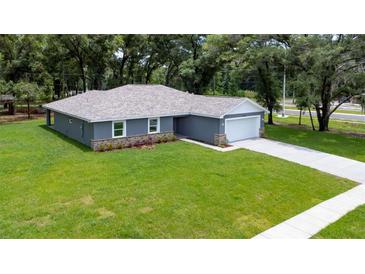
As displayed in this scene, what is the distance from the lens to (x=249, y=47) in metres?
24.6

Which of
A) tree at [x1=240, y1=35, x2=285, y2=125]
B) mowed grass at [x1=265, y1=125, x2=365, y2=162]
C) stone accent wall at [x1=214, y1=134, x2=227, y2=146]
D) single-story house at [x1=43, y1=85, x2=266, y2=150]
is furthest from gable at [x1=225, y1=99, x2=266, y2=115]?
tree at [x1=240, y1=35, x2=285, y2=125]

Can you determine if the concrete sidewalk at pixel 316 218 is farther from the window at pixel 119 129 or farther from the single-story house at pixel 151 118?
the window at pixel 119 129

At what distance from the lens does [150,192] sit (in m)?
10.4

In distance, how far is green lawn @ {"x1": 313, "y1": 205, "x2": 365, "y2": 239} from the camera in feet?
25.2

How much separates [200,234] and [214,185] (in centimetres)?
367

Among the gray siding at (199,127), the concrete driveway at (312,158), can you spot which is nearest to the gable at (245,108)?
the gray siding at (199,127)

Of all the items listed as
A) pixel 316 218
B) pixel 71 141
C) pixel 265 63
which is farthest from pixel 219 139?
pixel 265 63

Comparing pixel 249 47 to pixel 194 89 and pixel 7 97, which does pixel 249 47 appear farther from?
pixel 7 97

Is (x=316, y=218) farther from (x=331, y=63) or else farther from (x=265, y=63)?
(x=265, y=63)

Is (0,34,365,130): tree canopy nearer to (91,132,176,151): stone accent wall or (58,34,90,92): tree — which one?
(58,34,90,92): tree

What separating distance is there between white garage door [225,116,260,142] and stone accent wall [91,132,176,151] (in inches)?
148

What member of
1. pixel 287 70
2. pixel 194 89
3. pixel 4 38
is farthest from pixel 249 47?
pixel 4 38

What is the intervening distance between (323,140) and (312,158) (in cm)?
528

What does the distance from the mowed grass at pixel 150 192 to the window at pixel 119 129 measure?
1603 millimetres
